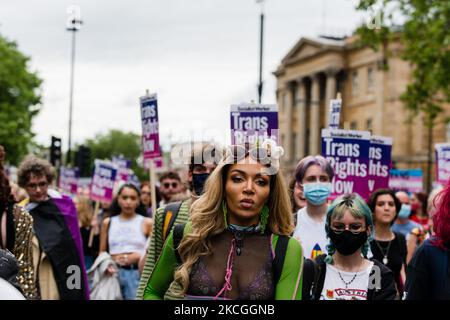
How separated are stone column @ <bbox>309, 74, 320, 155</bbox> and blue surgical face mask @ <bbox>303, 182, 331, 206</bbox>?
8521 centimetres

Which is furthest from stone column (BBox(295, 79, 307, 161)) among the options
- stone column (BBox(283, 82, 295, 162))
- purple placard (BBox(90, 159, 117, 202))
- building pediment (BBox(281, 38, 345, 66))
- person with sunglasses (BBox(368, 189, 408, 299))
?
person with sunglasses (BBox(368, 189, 408, 299))

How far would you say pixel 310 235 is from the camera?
6.72 meters

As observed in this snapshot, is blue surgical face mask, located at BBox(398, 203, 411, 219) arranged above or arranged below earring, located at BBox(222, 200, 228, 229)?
below

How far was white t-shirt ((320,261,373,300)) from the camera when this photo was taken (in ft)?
17.7

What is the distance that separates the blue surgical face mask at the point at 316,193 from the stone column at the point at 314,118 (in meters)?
85.2

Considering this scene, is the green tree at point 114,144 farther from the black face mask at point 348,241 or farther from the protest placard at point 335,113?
the black face mask at point 348,241

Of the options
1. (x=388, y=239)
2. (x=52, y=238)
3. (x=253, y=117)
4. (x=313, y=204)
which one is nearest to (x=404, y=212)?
(x=253, y=117)

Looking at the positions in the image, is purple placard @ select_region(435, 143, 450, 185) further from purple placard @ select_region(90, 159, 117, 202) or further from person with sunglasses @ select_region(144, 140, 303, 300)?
person with sunglasses @ select_region(144, 140, 303, 300)

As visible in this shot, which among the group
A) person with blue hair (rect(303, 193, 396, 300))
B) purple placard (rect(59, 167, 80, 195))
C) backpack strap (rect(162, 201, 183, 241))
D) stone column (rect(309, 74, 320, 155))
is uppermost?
stone column (rect(309, 74, 320, 155))

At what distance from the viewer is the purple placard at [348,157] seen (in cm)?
986

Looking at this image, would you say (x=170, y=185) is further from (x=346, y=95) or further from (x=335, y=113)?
(x=346, y=95)

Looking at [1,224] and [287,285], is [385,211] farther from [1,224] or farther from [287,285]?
[287,285]
